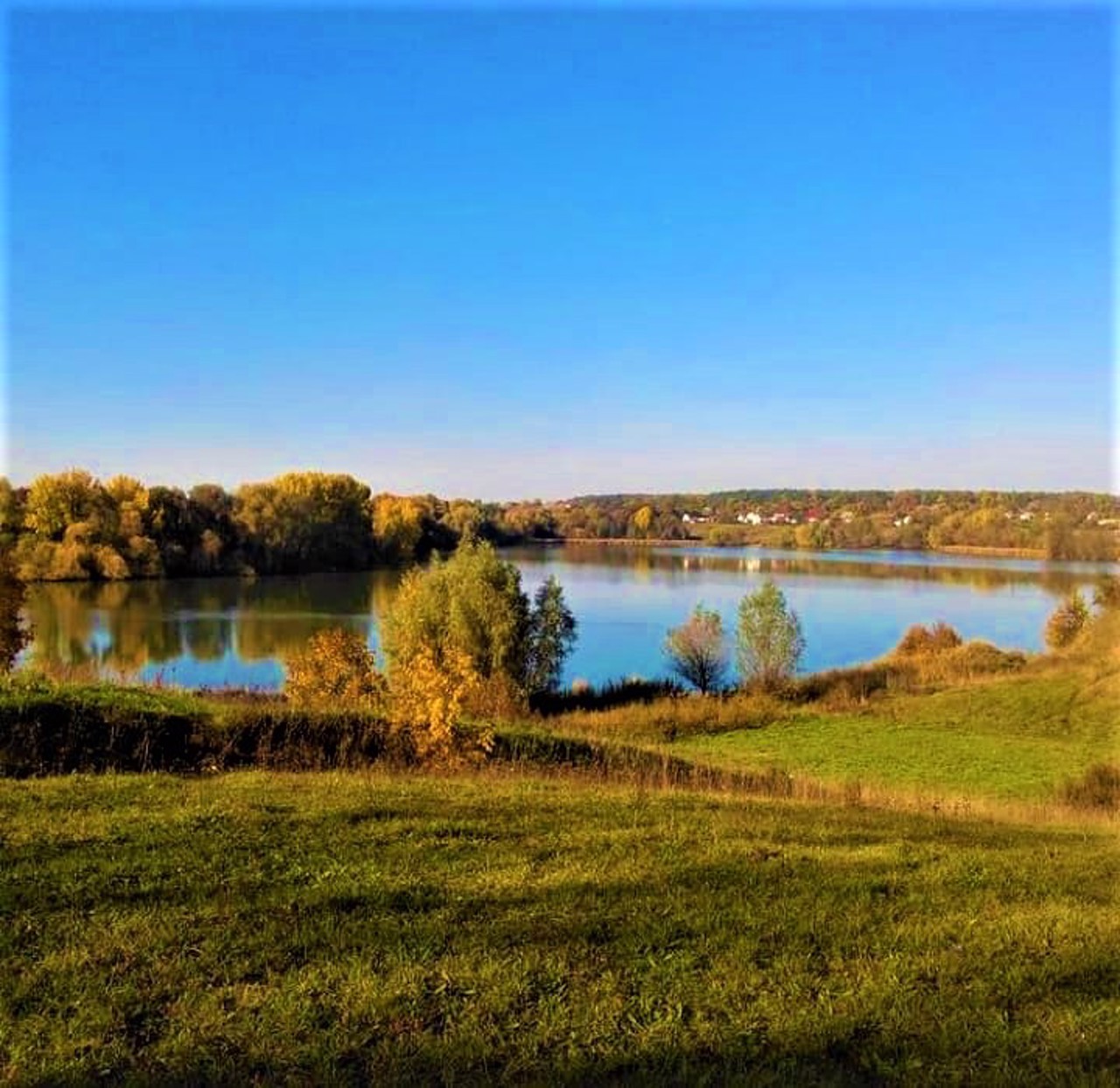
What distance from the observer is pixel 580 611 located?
53.5 meters

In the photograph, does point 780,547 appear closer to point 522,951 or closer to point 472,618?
point 472,618

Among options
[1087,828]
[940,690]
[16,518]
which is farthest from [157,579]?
[1087,828]

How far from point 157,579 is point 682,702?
45.1m

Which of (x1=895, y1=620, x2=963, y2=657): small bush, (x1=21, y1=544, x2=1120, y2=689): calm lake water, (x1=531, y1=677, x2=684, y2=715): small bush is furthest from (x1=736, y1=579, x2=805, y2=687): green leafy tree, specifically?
(x1=895, y1=620, x2=963, y2=657): small bush

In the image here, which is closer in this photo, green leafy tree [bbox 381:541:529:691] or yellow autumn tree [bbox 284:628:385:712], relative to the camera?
yellow autumn tree [bbox 284:628:385:712]

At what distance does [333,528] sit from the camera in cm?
7569

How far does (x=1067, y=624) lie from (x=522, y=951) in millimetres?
42449

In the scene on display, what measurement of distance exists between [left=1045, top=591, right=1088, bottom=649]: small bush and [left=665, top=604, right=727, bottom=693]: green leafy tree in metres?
14.9

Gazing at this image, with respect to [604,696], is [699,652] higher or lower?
higher

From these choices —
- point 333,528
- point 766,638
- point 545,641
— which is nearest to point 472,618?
point 545,641

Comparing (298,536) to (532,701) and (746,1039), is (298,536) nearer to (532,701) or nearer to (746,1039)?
Result: (532,701)

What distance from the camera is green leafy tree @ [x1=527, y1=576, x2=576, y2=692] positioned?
102 ft

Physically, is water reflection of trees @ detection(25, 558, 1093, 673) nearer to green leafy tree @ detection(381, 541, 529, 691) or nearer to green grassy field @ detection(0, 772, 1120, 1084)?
green leafy tree @ detection(381, 541, 529, 691)

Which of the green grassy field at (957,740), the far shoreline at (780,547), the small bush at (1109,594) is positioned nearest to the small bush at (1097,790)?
the green grassy field at (957,740)
